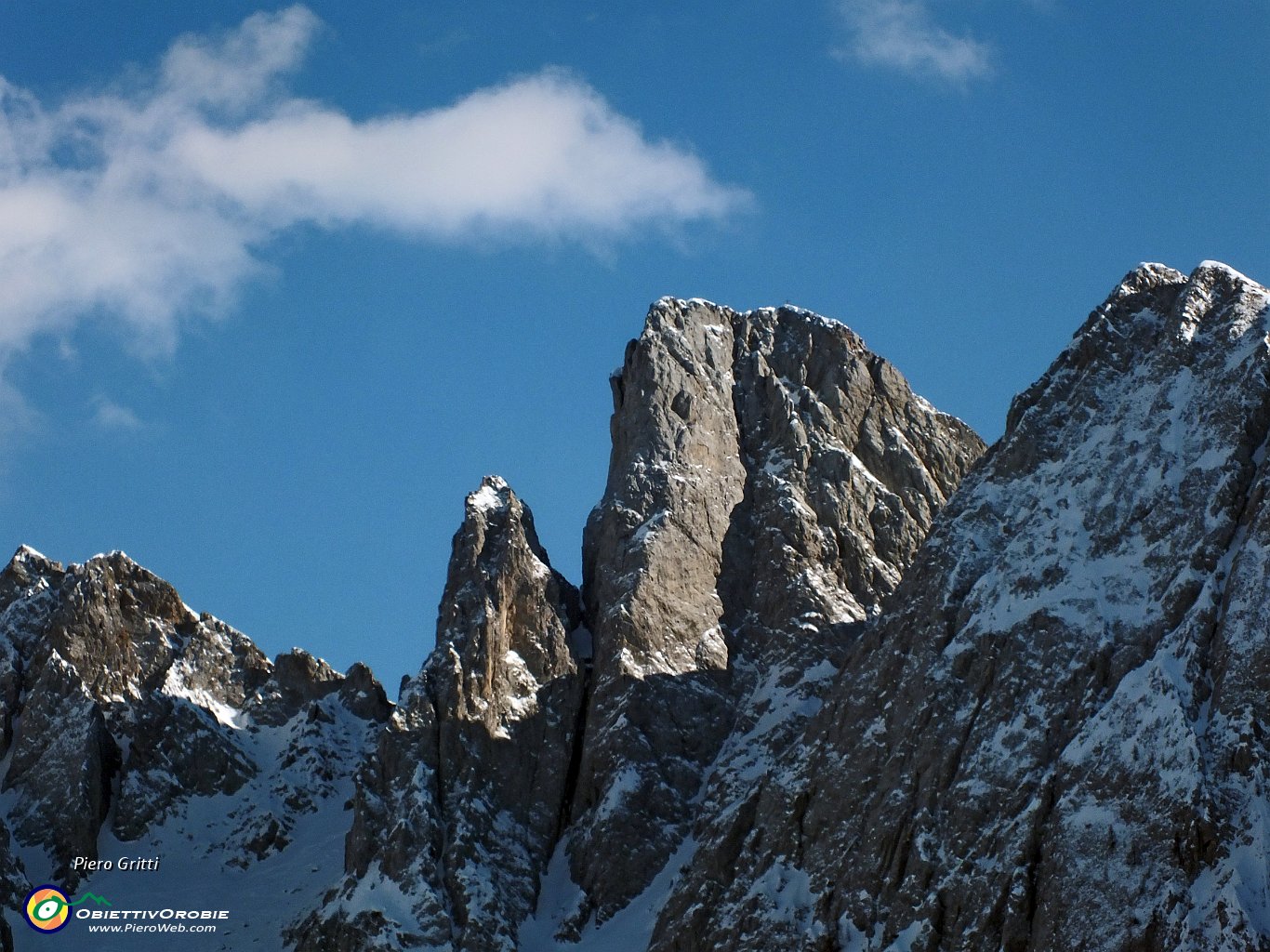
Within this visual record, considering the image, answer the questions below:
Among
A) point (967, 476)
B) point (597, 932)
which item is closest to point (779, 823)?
point (597, 932)

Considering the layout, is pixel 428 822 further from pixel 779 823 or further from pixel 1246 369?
pixel 1246 369

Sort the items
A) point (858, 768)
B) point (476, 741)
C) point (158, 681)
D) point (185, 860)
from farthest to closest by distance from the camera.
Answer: point (158, 681)
point (185, 860)
point (476, 741)
point (858, 768)

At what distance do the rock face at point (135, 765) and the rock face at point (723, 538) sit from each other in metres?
25.7

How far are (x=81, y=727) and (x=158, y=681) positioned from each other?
36.5ft

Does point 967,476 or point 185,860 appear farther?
point 185,860

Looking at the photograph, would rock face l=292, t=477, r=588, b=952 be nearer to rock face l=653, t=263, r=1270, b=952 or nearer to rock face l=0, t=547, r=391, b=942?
rock face l=653, t=263, r=1270, b=952

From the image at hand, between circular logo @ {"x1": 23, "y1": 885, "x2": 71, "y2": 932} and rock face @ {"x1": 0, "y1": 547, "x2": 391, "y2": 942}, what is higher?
rock face @ {"x1": 0, "y1": 547, "x2": 391, "y2": 942}

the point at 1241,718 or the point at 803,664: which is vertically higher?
the point at 803,664

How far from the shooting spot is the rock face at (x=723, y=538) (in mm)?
166625

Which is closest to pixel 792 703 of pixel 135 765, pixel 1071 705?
pixel 1071 705

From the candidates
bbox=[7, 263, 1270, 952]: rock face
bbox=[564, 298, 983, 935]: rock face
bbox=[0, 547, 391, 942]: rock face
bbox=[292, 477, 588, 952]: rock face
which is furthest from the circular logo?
bbox=[564, 298, 983, 935]: rock face

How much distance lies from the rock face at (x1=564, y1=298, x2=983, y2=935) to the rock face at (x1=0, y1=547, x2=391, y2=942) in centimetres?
2570

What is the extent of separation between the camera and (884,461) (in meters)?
188

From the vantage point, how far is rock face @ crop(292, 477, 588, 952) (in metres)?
159
